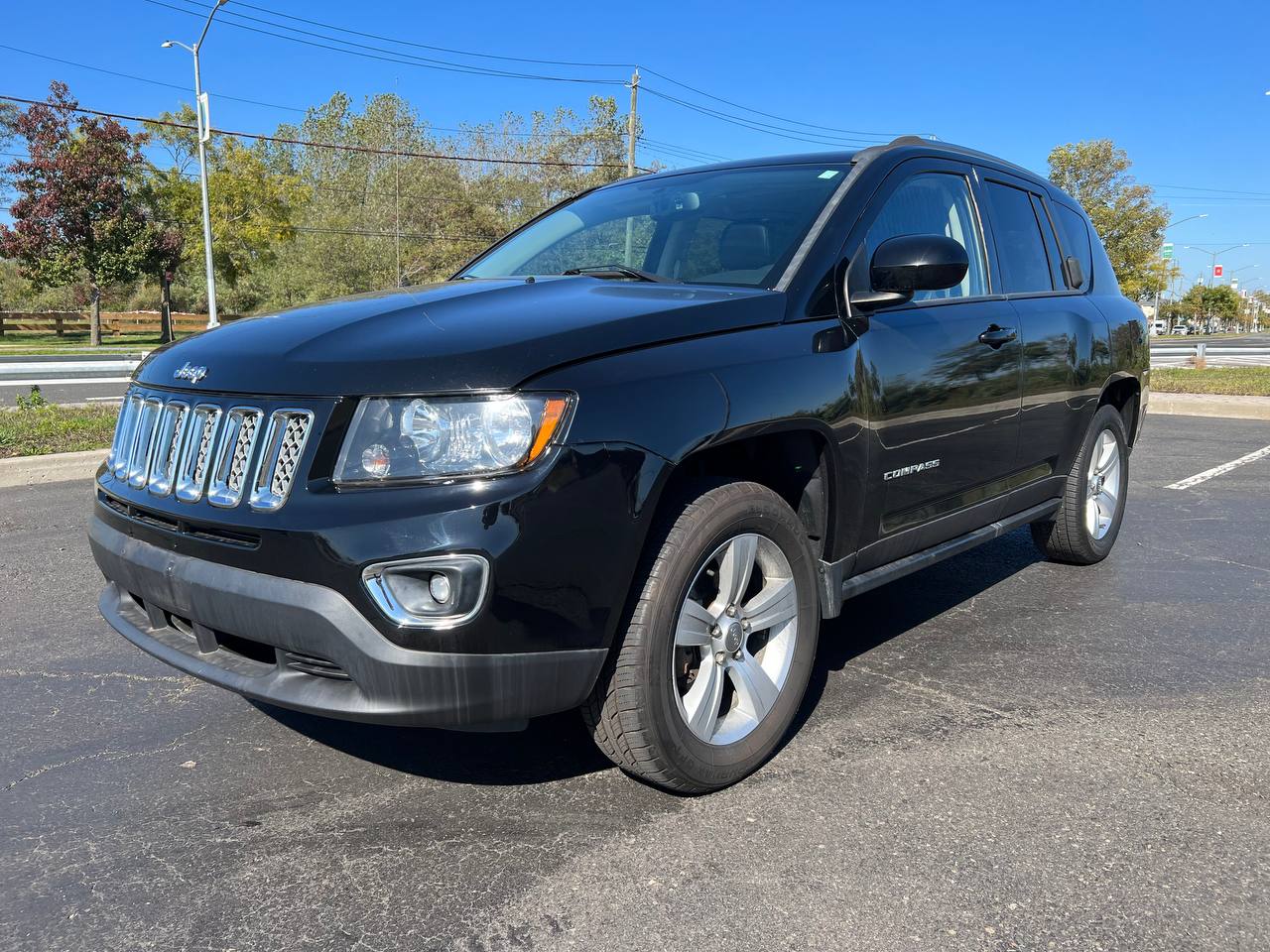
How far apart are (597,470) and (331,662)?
0.74 metres

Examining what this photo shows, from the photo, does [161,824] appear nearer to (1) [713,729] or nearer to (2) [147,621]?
(2) [147,621]

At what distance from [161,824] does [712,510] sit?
1.63 metres

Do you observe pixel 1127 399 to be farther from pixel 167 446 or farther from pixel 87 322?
pixel 87 322

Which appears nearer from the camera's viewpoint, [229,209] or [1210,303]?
[229,209]

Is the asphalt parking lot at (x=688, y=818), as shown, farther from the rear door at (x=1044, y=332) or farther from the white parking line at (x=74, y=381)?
the white parking line at (x=74, y=381)

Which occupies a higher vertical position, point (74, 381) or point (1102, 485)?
point (74, 381)

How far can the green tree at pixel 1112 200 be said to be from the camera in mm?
43188

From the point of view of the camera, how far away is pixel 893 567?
3.40m

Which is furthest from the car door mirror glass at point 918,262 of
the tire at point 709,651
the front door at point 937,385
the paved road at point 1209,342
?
the paved road at point 1209,342

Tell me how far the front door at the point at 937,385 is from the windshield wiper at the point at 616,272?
25.4 inches

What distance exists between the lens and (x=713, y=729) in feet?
8.87

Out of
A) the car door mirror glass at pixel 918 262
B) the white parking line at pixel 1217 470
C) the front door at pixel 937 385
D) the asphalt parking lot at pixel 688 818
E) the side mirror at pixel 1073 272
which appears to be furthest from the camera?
the white parking line at pixel 1217 470

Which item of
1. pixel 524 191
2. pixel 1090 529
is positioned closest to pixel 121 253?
pixel 524 191

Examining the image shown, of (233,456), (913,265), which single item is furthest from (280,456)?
(913,265)
